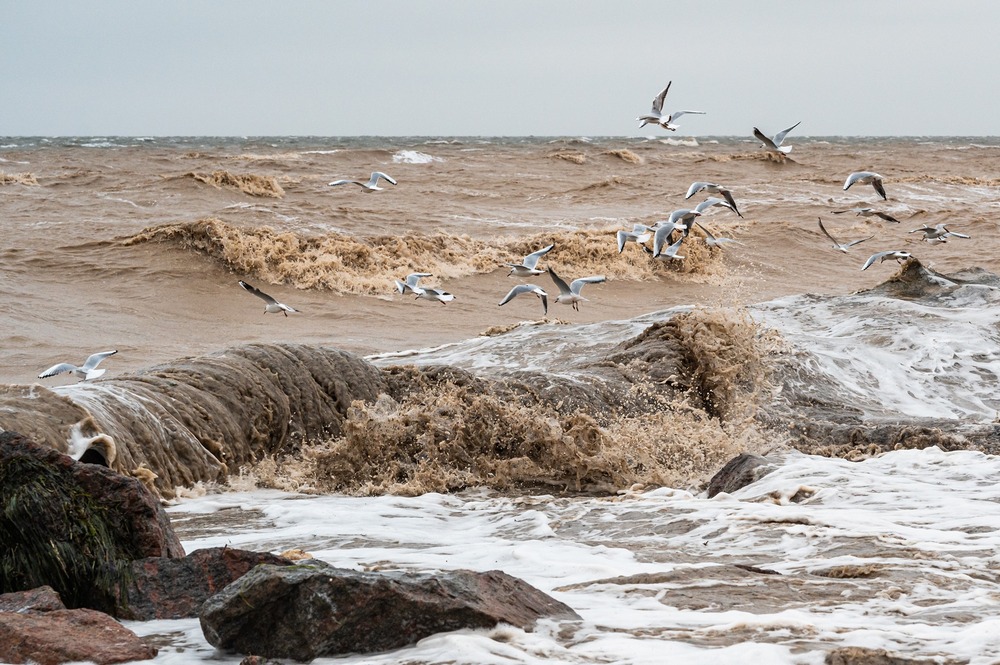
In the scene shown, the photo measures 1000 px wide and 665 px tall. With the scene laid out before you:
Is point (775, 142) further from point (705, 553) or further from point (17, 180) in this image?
point (17, 180)

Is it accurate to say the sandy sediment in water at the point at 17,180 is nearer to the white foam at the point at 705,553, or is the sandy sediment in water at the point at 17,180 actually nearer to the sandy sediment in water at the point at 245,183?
the sandy sediment in water at the point at 245,183

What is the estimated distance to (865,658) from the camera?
11.2 ft

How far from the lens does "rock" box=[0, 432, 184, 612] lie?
160 inches

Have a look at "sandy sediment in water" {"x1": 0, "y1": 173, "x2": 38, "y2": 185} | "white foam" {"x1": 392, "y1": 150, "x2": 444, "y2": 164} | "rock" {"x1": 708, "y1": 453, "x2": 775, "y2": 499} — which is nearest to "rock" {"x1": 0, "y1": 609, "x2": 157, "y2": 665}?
"rock" {"x1": 708, "y1": 453, "x2": 775, "y2": 499}

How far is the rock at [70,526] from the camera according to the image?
406 cm

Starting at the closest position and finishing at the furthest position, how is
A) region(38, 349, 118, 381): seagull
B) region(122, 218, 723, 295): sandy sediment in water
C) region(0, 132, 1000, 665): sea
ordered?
region(0, 132, 1000, 665): sea → region(38, 349, 118, 381): seagull → region(122, 218, 723, 295): sandy sediment in water

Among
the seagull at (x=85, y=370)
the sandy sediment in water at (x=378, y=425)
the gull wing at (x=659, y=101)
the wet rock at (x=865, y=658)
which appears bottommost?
the sandy sediment in water at (x=378, y=425)

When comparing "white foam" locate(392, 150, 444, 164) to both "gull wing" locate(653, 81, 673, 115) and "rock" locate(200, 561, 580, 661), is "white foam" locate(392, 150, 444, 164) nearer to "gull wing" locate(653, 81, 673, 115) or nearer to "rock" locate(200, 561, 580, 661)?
"gull wing" locate(653, 81, 673, 115)

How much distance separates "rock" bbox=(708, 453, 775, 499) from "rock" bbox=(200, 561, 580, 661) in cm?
329

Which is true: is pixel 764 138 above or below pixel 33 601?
above

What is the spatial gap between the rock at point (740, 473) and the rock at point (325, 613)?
329 cm

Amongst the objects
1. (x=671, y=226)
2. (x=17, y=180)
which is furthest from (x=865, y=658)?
(x=17, y=180)

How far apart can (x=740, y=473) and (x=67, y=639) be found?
4339mm

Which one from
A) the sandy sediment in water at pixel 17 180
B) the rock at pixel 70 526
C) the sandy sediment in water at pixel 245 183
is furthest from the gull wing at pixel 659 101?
the sandy sediment in water at pixel 17 180
